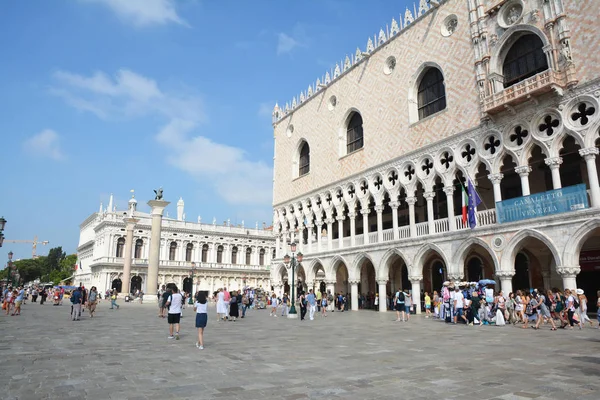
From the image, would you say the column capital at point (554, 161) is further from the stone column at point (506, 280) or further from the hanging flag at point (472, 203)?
the stone column at point (506, 280)

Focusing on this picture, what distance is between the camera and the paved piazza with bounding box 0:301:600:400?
17.4 ft

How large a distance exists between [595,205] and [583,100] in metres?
4.04

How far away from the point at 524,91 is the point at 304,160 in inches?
760

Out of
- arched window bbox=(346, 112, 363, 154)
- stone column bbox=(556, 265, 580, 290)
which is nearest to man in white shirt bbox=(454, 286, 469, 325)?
stone column bbox=(556, 265, 580, 290)

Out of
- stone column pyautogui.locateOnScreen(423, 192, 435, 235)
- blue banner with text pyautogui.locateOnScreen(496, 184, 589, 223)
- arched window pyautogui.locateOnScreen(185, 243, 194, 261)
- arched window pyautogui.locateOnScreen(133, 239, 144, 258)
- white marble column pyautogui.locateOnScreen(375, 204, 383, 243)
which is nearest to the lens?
blue banner with text pyautogui.locateOnScreen(496, 184, 589, 223)

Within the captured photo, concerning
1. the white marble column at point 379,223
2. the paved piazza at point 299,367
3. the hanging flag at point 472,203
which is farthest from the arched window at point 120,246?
the hanging flag at point 472,203

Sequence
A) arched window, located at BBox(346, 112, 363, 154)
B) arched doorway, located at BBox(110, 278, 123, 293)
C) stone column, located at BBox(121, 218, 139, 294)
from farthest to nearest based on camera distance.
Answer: arched doorway, located at BBox(110, 278, 123, 293)
stone column, located at BBox(121, 218, 139, 294)
arched window, located at BBox(346, 112, 363, 154)

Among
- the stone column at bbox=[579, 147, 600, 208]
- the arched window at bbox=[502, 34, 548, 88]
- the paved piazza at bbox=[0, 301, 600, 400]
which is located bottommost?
the paved piazza at bbox=[0, 301, 600, 400]

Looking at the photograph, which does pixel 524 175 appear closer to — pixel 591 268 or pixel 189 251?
A: pixel 591 268

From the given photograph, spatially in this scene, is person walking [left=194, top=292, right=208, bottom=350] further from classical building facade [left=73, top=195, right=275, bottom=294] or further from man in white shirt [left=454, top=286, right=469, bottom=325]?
classical building facade [left=73, top=195, right=275, bottom=294]

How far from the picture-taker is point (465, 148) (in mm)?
20484

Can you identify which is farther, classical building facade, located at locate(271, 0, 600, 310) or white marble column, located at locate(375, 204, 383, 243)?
white marble column, located at locate(375, 204, 383, 243)

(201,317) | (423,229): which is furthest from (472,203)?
(201,317)

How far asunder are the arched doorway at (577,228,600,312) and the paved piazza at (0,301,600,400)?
10079 millimetres
